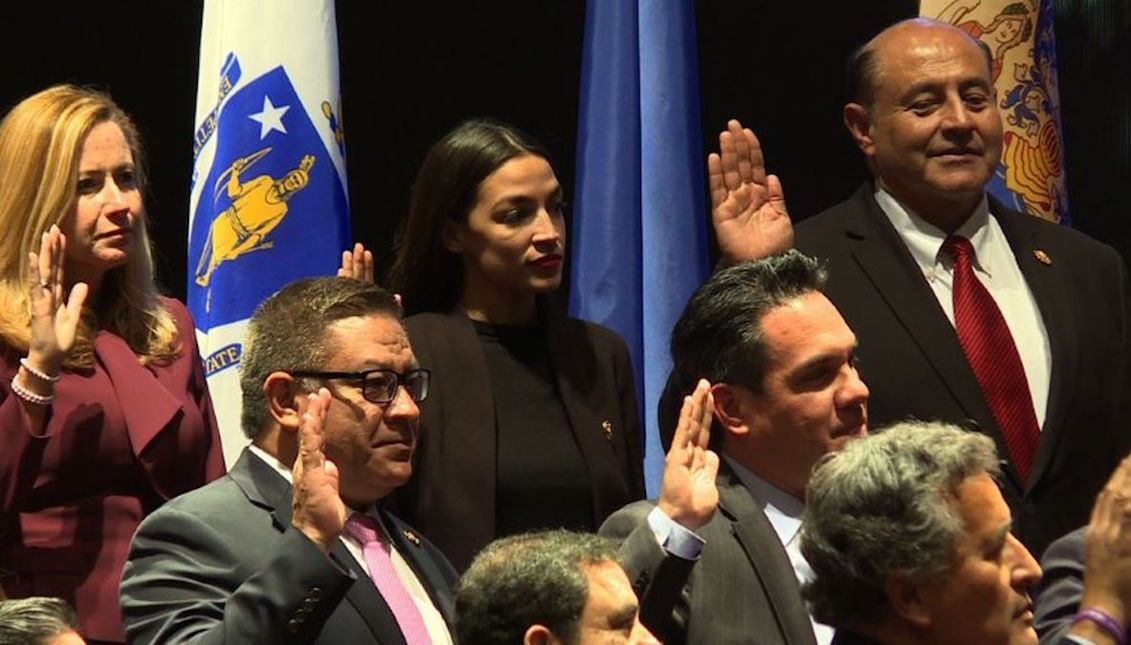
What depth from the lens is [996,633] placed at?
10.2 feet

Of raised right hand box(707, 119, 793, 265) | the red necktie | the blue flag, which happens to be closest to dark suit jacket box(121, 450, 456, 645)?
raised right hand box(707, 119, 793, 265)

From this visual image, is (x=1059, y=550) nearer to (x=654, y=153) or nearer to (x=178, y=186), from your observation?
(x=654, y=153)

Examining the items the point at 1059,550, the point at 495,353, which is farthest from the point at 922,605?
the point at 495,353

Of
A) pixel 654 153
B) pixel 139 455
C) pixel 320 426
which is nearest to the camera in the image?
pixel 320 426

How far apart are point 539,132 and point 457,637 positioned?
302 centimetres

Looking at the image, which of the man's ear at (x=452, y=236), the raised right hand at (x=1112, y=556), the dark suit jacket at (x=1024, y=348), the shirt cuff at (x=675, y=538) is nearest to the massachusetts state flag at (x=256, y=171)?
the man's ear at (x=452, y=236)

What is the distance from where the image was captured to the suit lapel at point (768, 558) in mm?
3619

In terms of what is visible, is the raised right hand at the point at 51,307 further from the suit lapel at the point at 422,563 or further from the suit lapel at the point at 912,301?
the suit lapel at the point at 912,301

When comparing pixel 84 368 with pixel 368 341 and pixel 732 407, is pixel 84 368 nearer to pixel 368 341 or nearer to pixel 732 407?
pixel 368 341

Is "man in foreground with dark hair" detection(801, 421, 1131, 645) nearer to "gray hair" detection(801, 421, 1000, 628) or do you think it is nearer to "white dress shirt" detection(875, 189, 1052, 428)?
"gray hair" detection(801, 421, 1000, 628)

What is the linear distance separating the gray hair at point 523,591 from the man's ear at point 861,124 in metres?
1.62

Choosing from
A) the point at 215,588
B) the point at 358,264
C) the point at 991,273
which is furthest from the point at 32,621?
the point at 991,273

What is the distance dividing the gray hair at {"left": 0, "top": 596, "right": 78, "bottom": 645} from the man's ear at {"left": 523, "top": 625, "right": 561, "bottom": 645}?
63cm

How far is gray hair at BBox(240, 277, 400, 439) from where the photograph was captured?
12.1ft
